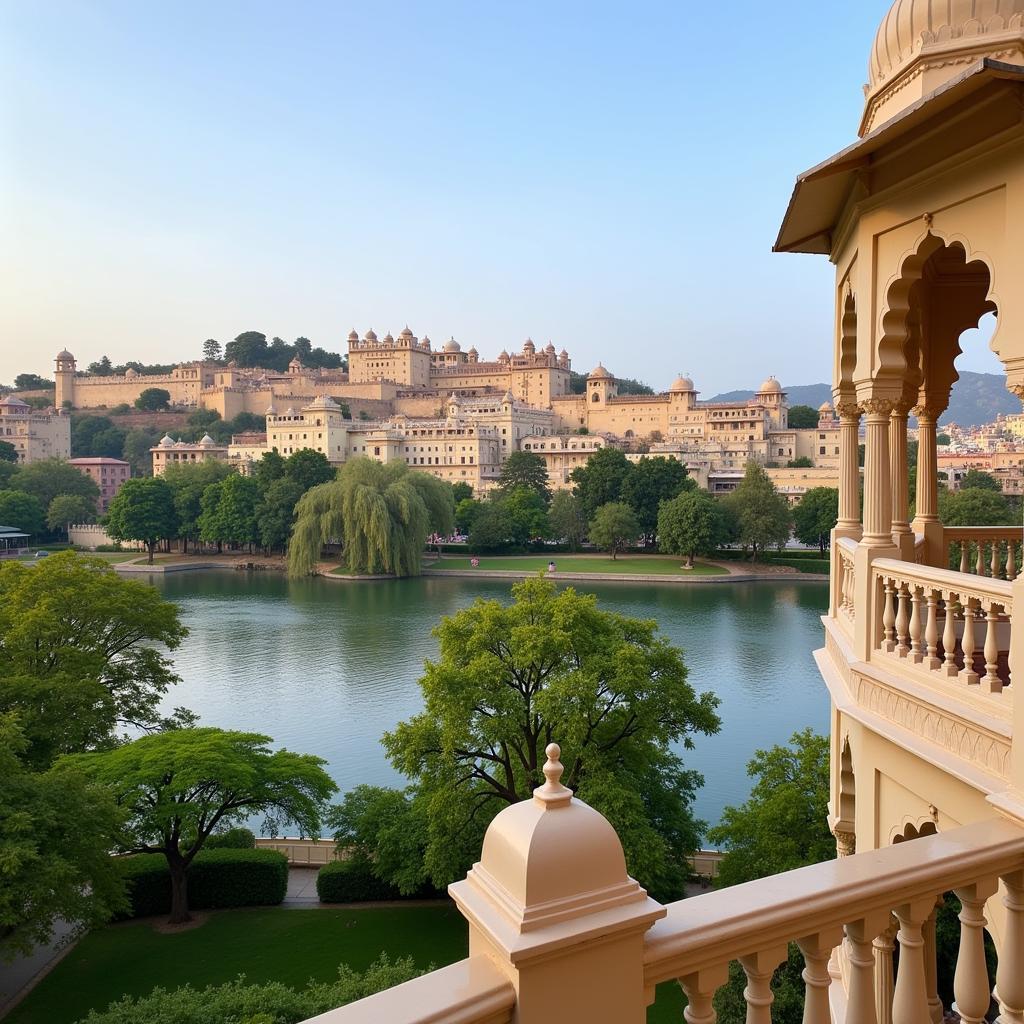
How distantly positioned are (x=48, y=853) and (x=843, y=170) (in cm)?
838

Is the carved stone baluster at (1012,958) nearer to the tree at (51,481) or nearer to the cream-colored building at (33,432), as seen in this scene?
the tree at (51,481)

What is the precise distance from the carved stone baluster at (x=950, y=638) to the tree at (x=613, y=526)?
41733 millimetres

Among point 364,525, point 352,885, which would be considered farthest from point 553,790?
point 364,525

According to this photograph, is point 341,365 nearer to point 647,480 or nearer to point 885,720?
point 647,480

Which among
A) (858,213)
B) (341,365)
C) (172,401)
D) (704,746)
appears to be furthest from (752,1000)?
(341,365)

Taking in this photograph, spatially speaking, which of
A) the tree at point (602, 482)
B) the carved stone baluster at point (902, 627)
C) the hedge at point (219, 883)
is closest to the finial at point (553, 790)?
the carved stone baluster at point (902, 627)

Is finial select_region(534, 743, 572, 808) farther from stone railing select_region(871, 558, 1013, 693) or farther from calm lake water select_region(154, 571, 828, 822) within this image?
calm lake water select_region(154, 571, 828, 822)

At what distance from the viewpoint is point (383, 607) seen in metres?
32.2

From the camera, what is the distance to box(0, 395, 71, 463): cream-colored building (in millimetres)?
78250

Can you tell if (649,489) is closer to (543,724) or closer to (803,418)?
(803,418)

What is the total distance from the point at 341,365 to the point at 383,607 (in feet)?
298

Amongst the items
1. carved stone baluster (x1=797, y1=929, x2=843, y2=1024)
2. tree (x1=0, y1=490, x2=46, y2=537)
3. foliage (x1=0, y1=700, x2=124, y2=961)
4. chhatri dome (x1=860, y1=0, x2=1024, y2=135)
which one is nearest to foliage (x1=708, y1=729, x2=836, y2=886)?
foliage (x1=0, y1=700, x2=124, y2=961)

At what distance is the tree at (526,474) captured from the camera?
191 ft

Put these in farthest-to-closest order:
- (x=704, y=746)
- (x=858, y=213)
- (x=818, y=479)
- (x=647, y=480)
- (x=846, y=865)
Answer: (x=818, y=479)
(x=647, y=480)
(x=704, y=746)
(x=858, y=213)
(x=846, y=865)
